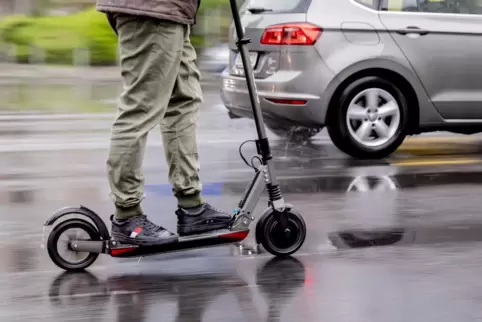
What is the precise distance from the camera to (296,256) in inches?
198

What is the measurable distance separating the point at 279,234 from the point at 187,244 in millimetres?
484

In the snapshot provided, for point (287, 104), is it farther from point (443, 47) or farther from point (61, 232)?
point (61, 232)

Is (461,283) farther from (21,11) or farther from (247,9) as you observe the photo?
(21,11)

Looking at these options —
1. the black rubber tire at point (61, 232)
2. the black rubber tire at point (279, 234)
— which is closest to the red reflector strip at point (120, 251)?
the black rubber tire at point (61, 232)

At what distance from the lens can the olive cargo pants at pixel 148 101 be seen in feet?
14.6

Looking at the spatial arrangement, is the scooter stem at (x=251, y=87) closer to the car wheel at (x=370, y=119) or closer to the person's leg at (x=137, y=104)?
the person's leg at (x=137, y=104)

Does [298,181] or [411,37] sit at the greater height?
[411,37]

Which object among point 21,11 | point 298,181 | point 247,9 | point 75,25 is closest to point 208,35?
point 75,25

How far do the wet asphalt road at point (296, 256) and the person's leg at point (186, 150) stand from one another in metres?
0.22

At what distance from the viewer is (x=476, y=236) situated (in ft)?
18.1

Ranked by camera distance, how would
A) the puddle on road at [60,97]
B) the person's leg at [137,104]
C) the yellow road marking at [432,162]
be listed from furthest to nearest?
the puddle on road at [60,97]
the yellow road marking at [432,162]
the person's leg at [137,104]

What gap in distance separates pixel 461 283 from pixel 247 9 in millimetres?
4696

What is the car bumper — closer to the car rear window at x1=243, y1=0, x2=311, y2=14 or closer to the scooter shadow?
the car rear window at x1=243, y1=0, x2=311, y2=14

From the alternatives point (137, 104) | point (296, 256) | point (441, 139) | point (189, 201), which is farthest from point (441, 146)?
point (137, 104)
